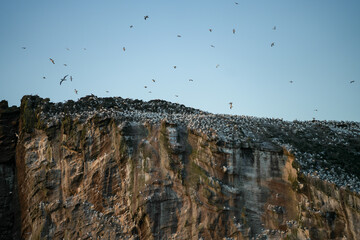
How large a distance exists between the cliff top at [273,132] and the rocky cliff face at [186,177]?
0.09 metres

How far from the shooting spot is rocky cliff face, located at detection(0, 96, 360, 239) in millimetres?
23828

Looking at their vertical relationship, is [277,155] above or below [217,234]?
above

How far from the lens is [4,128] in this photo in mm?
37750

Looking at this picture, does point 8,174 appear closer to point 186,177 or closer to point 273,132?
point 186,177

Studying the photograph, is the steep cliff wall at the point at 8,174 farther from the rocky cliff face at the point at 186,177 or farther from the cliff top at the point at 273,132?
the cliff top at the point at 273,132

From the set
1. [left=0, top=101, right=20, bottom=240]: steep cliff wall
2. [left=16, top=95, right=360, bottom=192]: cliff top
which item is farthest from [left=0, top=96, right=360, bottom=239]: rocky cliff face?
[left=0, top=101, right=20, bottom=240]: steep cliff wall

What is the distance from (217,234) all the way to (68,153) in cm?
1465

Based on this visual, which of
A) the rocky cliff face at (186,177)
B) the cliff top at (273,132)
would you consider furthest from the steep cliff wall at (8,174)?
the cliff top at (273,132)

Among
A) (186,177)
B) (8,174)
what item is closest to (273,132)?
(186,177)

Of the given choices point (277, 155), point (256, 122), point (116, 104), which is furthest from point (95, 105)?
point (277, 155)

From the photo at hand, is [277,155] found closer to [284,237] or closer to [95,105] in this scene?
[284,237]

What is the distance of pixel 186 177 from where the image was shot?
27.4 metres

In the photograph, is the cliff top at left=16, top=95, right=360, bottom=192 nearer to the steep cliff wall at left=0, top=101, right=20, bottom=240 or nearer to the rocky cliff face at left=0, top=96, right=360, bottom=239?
the rocky cliff face at left=0, top=96, right=360, bottom=239

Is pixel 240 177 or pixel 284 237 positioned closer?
pixel 284 237
